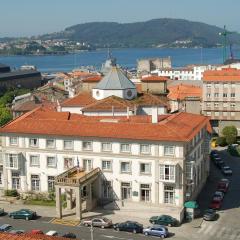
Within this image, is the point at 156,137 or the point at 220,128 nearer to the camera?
the point at 156,137

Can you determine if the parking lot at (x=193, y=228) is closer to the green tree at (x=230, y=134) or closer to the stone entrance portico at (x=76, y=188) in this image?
the stone entrance portico at (x=76, y=188)

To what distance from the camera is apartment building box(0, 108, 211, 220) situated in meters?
59.9

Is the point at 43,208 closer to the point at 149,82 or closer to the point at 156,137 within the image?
the point at 156,137

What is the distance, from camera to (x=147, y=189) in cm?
6109

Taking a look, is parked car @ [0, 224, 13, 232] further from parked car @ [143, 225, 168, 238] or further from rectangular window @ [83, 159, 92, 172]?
parked car @ [143, 225, 168, 238]

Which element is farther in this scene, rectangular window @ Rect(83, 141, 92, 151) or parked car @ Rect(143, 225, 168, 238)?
rectangular window @ Rect(83, 141, 92, 151)

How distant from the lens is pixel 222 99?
107 m

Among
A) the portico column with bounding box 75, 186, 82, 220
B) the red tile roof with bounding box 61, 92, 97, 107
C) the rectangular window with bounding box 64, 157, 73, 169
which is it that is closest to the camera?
the portico column with bounding box 75, 186, 82, 220

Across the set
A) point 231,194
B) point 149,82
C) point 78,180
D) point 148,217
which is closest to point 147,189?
point 148,217

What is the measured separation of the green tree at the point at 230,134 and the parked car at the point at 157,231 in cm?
4707

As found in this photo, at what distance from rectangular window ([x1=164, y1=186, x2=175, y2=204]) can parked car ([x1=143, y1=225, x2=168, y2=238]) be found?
676 cm

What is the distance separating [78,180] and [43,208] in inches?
298

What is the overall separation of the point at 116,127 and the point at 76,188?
935 centimetres

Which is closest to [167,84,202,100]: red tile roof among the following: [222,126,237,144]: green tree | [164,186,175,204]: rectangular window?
[222,126,237,144]: green tree
